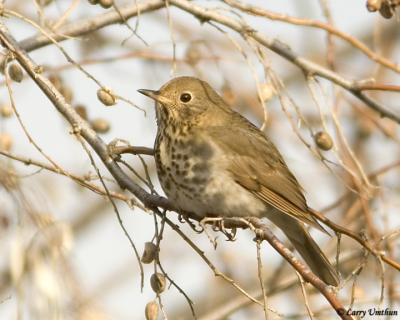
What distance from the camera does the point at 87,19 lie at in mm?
4430

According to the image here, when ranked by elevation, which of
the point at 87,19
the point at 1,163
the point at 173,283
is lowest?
the point at 173,283

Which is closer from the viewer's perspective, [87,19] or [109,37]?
[87,19]

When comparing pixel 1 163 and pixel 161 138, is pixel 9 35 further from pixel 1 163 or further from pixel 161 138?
pixel 161 138

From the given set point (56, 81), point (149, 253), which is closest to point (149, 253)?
point (149, 253)

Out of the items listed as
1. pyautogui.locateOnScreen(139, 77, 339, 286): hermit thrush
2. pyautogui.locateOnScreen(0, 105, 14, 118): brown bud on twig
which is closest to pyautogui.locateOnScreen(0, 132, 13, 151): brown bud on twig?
pyautogui.locateOnScreen(0, 105, 14, 118): brown bud on twig

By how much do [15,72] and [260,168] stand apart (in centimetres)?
182

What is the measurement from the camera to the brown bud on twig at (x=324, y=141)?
4.10m

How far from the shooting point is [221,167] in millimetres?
4828

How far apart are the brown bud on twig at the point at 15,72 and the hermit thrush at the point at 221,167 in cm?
104

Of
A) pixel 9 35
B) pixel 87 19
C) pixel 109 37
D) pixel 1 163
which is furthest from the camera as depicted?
pixel 109 37

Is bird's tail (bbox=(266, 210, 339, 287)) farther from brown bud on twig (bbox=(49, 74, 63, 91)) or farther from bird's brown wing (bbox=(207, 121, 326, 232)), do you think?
brown bud on twig (bbox=(49, 74, 63, 91))

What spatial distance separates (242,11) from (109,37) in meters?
2.60

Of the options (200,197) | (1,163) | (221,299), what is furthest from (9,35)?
(221,299)

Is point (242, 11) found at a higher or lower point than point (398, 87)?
higher
